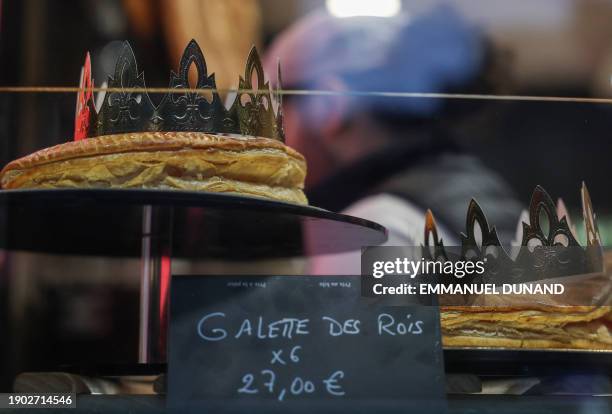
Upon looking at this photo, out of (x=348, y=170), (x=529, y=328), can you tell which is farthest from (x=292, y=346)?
(x=529, y=328)

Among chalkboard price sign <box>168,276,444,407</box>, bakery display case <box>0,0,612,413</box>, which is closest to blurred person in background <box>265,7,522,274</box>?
bakery display case <box>0,0,612,413</box>

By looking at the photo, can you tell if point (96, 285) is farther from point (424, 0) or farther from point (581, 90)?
point (581, 90)

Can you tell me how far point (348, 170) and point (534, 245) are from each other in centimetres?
42

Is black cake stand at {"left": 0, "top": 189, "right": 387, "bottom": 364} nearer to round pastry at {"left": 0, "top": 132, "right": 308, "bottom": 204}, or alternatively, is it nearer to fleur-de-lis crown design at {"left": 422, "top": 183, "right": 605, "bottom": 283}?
round pastry at {"left": 0, "top": 132, "right": 308, "bottom": 204}

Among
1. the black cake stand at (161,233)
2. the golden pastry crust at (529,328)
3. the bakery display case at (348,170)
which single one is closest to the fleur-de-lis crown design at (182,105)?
the bakery display case at (348,170)

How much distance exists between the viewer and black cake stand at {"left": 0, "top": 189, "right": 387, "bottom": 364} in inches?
49.0

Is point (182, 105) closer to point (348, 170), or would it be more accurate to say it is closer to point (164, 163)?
point (164, 163)

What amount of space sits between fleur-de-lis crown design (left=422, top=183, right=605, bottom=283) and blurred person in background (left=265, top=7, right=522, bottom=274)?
0.8 inches

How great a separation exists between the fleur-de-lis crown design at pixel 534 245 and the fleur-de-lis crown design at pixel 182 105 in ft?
1.38

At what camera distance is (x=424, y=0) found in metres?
1.44

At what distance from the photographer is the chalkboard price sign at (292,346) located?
124 cm

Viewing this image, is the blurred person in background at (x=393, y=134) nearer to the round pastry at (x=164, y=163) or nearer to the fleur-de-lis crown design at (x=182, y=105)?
the fleur-de-lis crown design at (x=182, y=105)

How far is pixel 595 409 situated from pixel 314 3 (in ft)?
3.33

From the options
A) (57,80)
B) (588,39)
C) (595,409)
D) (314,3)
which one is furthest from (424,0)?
(595,409)
